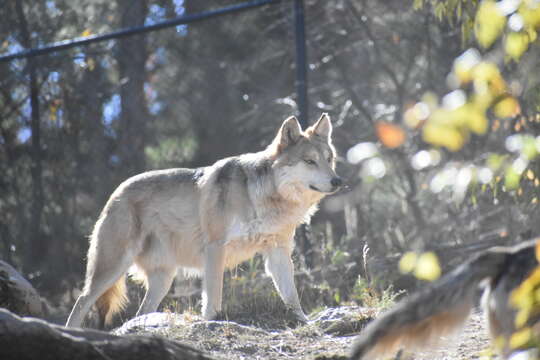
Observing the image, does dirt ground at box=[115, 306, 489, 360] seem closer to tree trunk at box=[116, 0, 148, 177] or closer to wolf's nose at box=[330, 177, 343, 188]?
wolf's nose at box=[330, 177, 343, 188]

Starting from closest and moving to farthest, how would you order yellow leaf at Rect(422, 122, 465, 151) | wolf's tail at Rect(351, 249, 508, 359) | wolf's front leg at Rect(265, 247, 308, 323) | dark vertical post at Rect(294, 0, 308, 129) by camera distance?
yellow leaf at Rect(422, 122, 465, 151), wolf's tail at Rect(351, 249, 508, 359), wolf's front leg at Rect(265, 247, 308, 323), dark vertical post at Rect(294, 0, 308, 129)

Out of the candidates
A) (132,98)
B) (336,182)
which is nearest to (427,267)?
(336,182)

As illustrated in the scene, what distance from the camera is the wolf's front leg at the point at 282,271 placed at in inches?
222

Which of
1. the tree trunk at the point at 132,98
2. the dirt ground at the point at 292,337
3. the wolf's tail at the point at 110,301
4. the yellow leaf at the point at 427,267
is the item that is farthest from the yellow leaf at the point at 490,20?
the tree trunk at the point at 132,98

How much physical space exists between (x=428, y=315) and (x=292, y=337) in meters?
2.35

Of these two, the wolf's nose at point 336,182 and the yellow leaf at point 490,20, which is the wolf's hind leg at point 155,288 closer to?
the wolf's nose at point 336,182

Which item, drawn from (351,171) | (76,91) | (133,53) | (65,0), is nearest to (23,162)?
(76,91)

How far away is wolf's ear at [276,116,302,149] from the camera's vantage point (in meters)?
5.75

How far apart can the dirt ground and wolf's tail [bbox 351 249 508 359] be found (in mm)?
1381

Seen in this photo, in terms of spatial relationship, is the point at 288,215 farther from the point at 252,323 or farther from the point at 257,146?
the point at 257,146

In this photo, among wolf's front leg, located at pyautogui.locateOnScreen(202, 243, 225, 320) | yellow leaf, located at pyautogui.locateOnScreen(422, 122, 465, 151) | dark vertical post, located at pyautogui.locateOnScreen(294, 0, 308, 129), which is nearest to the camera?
yellow leaf, located at pyautogui.locateOnScreen(422, 122, 465, 151)

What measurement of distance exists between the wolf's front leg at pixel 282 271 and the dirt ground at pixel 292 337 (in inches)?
23.8

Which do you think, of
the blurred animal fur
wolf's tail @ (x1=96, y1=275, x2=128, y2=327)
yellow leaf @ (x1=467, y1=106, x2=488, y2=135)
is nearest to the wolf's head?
wolf's tail @ (x1=96, y1=275, x2=128, y2=327)

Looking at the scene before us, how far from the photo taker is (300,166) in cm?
573
